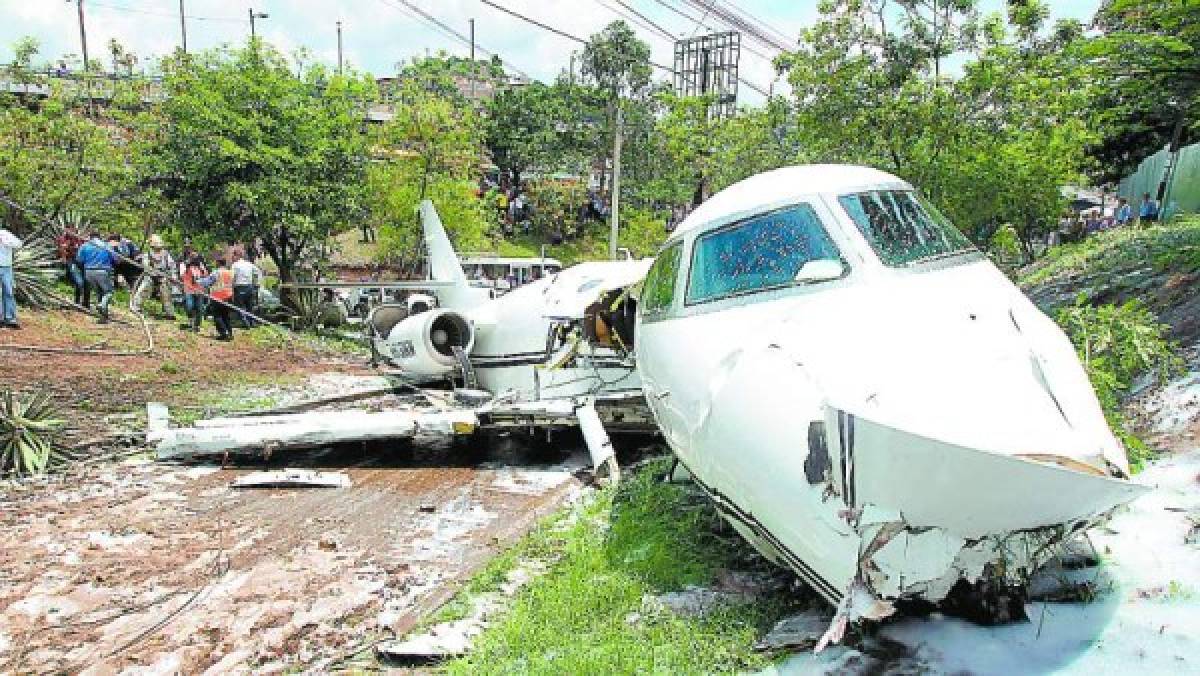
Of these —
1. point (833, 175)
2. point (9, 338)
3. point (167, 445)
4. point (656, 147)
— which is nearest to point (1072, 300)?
point (833, 175)

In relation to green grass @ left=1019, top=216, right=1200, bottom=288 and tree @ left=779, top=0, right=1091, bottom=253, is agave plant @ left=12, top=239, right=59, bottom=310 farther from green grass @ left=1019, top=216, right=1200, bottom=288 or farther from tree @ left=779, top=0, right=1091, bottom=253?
green grass @ left=1019, top=216, right=1200, bottom=288

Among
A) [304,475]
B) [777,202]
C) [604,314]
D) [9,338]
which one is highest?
[777,202]

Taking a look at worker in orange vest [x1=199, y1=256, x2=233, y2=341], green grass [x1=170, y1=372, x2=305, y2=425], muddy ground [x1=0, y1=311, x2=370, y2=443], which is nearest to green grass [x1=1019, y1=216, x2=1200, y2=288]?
green grass [x1=170, y1=372, x2=305, y2=425]

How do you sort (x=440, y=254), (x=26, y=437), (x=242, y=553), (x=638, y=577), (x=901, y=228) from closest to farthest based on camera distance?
(x=901, y=228)
(x=638, y=577)
(x=242, y=553)
(x=26, y=437)
(x=440, y=254)

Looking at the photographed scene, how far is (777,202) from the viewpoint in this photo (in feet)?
17.3

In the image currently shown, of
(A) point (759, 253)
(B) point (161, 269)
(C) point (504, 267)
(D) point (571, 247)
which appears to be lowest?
(C) point (504, 267)

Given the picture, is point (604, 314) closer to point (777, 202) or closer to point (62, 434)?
point (777, 202)

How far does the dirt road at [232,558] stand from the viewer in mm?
5211

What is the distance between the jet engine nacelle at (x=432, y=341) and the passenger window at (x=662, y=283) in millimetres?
6296

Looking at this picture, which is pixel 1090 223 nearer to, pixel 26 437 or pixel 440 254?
pixel 440 254

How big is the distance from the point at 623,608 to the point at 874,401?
2.23 m

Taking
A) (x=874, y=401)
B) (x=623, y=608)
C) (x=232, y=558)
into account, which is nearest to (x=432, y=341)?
(x=232, y=558)

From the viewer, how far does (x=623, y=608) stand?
16.1 ft

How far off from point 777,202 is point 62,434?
28.5 feet
